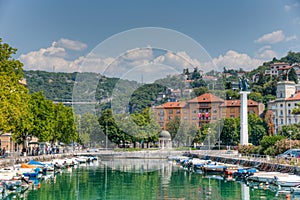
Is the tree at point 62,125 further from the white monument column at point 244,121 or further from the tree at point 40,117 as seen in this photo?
the white monument column at point 244,121

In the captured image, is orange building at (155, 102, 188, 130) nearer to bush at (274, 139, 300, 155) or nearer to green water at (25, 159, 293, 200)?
bush at (274, 139, 300, 155)

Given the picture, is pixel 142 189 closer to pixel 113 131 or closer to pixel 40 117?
pixel 40 117

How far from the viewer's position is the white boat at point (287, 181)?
39438 millimetres

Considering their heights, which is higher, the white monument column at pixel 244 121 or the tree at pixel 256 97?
the tree at pixel 256 97

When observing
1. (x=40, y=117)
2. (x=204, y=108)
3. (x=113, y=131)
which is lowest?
(x=113, y=131)

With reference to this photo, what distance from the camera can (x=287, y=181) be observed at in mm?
40000

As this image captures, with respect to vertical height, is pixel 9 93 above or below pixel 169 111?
below

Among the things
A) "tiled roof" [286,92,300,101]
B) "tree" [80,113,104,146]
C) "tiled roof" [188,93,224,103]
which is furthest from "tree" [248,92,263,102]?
"tree" [80,113,104,146]

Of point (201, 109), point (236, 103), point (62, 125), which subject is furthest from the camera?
point (236, 103)

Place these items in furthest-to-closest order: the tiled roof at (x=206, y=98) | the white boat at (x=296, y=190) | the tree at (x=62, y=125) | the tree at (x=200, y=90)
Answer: the tree at (x=200, y=90) < the tiled roof at (x=206, y=98) < the tree at (x=62, y=125) < the white boat at (x=296, y=190)

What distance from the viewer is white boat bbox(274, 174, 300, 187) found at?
1553 inches

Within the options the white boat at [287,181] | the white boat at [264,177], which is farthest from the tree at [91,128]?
the white boat at [287,181]

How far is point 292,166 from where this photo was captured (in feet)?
150

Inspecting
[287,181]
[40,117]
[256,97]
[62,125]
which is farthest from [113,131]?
[287,181]
